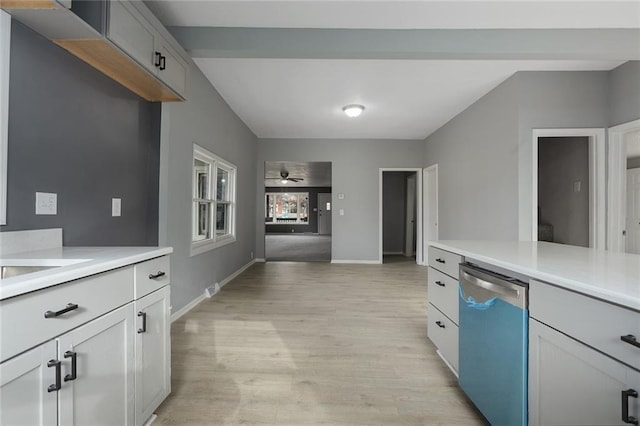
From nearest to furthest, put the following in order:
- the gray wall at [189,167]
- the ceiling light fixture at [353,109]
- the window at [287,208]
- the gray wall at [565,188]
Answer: the gray wall at [189,167] → the gray wall at [565,188] → the ceiling light fixture at [353,109] → the window at [287,208]

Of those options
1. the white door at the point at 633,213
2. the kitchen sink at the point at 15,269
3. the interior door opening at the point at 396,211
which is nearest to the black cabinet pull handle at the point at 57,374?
the kitchen sink at the point at 15,269

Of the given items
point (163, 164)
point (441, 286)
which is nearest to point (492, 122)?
point (441, 286)

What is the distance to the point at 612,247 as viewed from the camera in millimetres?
3143

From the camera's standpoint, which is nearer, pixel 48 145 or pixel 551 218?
pixel 48 145

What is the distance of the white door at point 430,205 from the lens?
573 cm

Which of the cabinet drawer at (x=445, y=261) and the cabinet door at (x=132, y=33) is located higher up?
the cabinet door at (x=132, y=33)

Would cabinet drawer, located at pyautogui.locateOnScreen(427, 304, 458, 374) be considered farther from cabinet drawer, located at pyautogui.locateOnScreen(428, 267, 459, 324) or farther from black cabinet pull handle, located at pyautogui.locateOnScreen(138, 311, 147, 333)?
black cabinet pull handle, located at pyautogui.locateOnScreen(138, 311, 147, 333)

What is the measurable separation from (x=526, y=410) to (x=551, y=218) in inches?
175

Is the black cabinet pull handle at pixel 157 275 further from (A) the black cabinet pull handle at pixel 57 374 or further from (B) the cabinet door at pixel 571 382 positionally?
(B) the cabinet door at pixel 571 382

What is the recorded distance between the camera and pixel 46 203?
157 centimetres

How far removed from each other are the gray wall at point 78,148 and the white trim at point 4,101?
26mm

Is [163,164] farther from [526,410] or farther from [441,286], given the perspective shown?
[526,410]

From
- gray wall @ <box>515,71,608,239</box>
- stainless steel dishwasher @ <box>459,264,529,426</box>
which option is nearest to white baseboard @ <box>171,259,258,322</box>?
stainless steel dishwasher @ <box>459,264,529,426</box>

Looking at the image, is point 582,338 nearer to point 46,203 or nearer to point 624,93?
point 46,203
